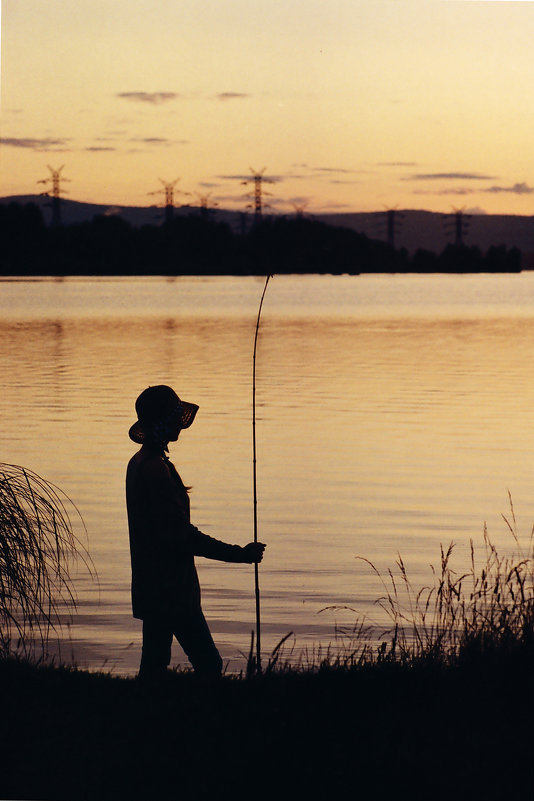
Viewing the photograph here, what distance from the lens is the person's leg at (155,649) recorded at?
612cm

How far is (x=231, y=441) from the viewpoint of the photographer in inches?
834

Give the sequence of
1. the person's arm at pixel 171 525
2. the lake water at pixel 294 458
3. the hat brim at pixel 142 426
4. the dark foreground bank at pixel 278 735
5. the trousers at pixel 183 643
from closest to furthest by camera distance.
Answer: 1. the dark foreground bank at pixel 278 735
2. the person's arm at pixel 171 525
3. the hat brim at pixel 142 426
4. the trousers at pixel 183 643
5. the lake water at pixel 294 458

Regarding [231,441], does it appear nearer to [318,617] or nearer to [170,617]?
[318,617]

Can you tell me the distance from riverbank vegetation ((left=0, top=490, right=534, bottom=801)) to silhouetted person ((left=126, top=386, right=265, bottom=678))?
0.38 m

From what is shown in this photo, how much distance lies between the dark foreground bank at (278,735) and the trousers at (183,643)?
0.10 m

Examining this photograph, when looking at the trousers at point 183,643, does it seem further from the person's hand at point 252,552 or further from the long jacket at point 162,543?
the person's hand at point 252,552

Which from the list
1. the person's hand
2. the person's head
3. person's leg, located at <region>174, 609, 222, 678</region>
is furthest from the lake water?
the person's head

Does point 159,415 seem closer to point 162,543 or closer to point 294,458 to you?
point 162,543

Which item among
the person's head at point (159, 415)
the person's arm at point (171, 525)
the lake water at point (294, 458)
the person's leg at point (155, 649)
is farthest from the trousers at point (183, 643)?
the lake water at point (294, 458)

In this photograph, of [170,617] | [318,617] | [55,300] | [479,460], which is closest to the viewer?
[170,617]

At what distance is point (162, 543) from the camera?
5902 mm

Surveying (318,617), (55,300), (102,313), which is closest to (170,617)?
(318,617)

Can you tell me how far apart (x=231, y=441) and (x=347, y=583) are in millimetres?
9303

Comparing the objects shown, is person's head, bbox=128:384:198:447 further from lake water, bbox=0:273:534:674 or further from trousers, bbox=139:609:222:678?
lake water, bbox=0:273:534:674
